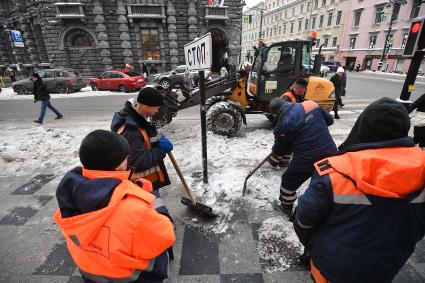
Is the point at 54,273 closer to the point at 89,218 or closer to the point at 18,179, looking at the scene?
the point at 89,218

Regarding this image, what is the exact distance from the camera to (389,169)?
1090 millimetres

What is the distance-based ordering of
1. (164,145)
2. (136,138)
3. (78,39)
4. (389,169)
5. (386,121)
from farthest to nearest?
(78,39) → (164,145) → (136,138) → (386,121) → (389,169)

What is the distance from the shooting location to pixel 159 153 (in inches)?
90.5

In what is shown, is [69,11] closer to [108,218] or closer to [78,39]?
[78,39]

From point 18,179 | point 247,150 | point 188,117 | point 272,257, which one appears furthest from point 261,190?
point 188,117

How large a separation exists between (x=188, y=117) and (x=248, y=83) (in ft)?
9.26

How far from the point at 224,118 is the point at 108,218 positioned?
4.95m

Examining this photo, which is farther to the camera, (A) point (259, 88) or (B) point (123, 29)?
(B) point (123, 29)

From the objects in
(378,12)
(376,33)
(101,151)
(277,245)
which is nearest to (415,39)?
(277,245)

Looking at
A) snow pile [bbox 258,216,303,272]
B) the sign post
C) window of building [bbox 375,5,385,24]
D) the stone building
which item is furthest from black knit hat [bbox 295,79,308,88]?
window of building [bbox 375,5,385,24]

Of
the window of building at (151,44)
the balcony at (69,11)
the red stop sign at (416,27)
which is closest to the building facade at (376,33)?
the window of building at (151,44)

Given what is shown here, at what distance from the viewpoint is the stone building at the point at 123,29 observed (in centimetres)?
1825

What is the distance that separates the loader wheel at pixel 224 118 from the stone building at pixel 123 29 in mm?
14477

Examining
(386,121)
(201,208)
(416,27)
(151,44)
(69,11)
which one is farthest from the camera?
(151,44)
